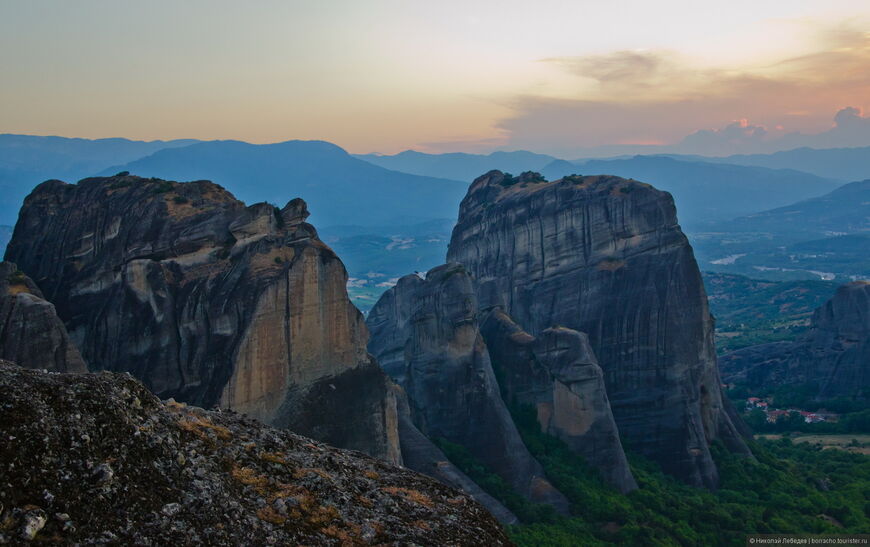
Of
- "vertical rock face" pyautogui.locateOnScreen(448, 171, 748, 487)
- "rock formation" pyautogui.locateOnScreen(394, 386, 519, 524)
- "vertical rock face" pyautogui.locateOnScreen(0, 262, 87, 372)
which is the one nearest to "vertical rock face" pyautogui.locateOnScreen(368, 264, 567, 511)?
"rock formation" pyautogui.locateOnScreen(394, 386, 519, 524)

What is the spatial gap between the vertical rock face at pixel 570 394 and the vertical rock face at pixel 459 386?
259cm

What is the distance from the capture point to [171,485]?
12273 millimetres

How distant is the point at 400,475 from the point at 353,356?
16.6 meters

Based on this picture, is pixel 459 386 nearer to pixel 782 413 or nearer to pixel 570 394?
pixel 570 394

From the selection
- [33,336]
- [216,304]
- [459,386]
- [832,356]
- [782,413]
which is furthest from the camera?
[832,356]

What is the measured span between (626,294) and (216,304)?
27.8 metres

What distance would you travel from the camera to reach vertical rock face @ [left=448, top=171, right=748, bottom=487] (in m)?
47.2

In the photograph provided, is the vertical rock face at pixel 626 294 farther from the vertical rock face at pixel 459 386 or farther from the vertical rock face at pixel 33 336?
the vertical rock face at pixel 33 336

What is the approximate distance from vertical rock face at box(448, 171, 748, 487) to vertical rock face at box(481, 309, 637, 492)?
5.15m

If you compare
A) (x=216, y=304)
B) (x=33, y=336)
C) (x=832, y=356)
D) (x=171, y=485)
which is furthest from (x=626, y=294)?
(x=171, y=485)

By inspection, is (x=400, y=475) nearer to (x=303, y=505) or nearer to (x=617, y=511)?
(x=303, y=505)

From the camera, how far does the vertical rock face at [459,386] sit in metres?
41.1

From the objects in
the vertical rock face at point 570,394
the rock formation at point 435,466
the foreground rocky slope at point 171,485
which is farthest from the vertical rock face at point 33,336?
the vertical rock face at point 570,394

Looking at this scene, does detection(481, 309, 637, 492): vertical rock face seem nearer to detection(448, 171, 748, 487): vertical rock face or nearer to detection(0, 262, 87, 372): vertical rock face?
detection(448, 171, 748, 487): vertical rock face
